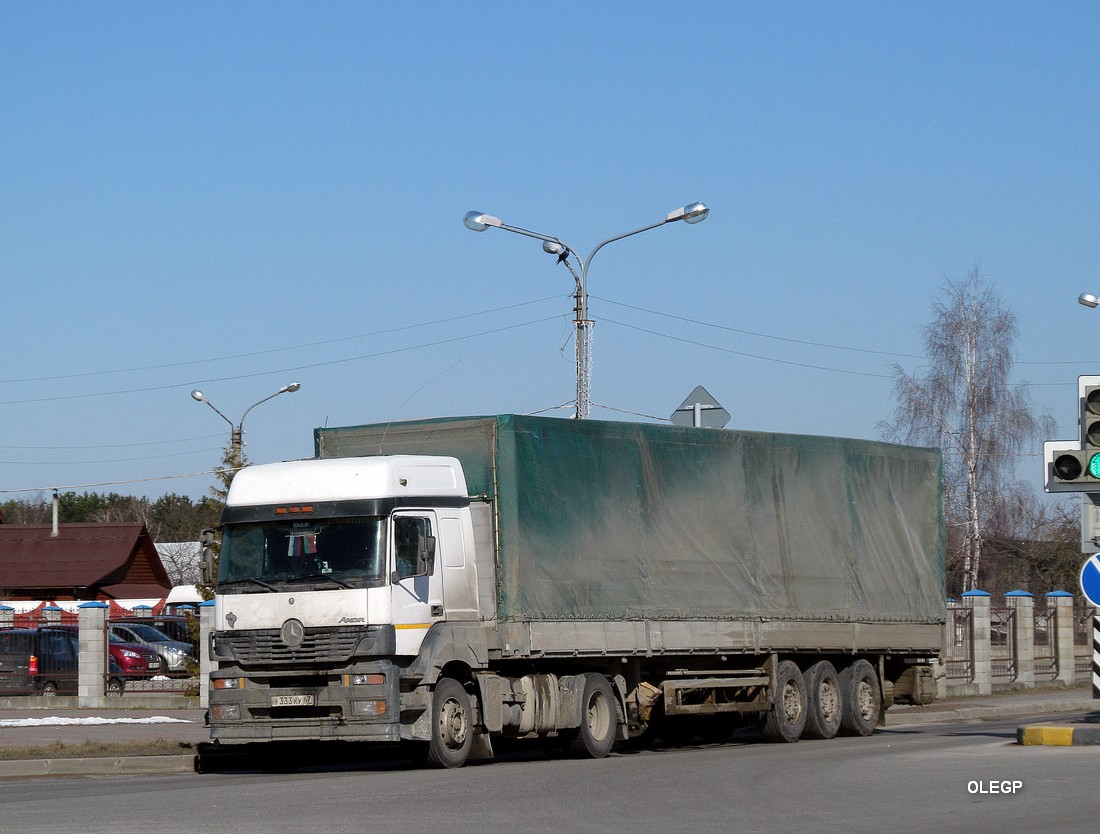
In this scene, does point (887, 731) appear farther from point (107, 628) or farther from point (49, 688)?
point (49, 688)

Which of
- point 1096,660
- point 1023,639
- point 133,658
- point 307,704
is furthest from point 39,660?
point 1023,639

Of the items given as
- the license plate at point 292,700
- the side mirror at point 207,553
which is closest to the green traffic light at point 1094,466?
the license plate at point 292,700

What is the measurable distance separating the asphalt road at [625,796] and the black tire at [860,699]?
11.9 feet

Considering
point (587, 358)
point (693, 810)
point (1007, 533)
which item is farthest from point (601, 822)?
point (1007, 533)

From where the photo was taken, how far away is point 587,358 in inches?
1062

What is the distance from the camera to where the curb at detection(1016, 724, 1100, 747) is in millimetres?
17047

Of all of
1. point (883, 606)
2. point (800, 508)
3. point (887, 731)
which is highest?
point (800, 508)

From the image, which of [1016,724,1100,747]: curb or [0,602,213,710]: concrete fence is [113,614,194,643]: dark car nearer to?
[0,602,213,710]: concrete fence

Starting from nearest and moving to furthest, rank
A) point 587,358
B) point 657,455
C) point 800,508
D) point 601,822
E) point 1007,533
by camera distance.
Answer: point 601,822
point 657,455
point 800,508
point 587,358
point 1007,533

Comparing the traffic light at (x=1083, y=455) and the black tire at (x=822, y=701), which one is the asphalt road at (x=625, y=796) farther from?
the black tire at (x=822, y=701)

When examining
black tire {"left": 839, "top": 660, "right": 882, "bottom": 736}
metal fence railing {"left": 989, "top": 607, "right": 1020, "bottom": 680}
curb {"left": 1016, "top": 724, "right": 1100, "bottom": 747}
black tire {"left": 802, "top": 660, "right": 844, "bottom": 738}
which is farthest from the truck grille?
metal fence railing {"left": 989, "top": 607, "right": 1020, "bottom": 680}

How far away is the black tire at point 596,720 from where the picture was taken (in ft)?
61.1

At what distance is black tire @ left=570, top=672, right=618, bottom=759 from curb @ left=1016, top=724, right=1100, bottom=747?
4.62 meters

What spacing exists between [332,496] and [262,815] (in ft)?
16.6
